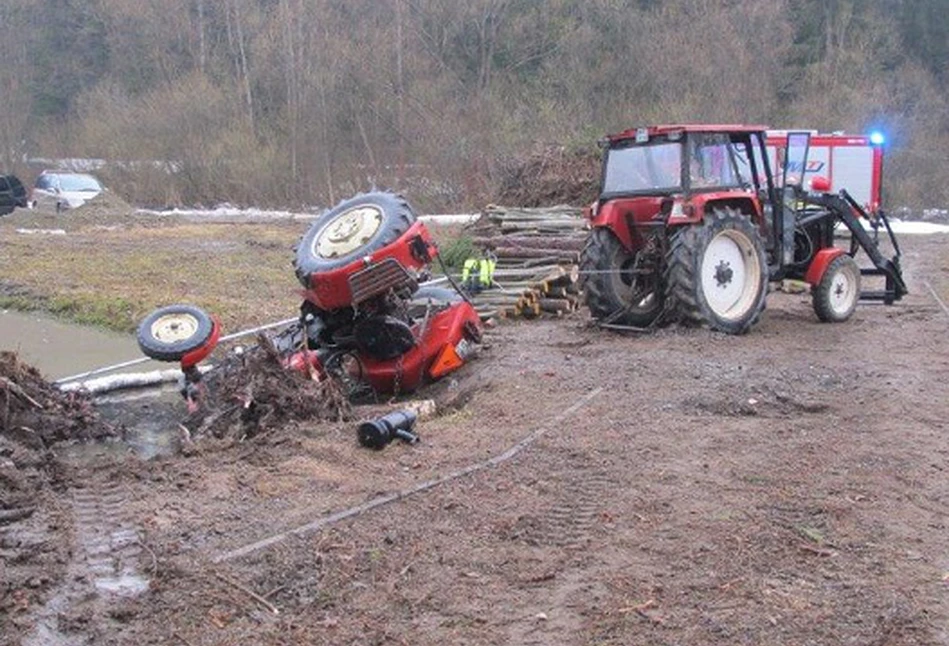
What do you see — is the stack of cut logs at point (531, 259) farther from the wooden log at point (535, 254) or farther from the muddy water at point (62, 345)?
the muddy water at point (62, 345)

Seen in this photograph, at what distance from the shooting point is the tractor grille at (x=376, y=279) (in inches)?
325

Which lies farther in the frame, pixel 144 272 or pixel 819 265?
pixel 144 272

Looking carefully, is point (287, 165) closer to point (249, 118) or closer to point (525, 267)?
point (249, 118)

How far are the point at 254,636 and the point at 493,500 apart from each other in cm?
171

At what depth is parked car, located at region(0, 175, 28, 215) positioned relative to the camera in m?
28.3

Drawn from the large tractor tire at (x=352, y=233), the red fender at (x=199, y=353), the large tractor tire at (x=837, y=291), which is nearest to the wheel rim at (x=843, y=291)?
the large tractor tire at (x=837, y=291)

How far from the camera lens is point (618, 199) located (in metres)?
11.2

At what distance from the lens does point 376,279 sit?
8.27 m

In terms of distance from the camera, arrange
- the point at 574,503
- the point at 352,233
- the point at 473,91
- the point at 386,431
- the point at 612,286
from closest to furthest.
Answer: the point at 574,503, the point at 386,431, the point at 352,233, the point at 612,286, the point at 473,91

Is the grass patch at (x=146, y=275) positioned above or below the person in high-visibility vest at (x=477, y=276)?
below

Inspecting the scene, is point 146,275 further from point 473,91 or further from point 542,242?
point 473,91

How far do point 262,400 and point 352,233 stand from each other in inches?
74.8

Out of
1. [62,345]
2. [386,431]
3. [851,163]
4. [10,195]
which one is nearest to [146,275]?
[62,345]

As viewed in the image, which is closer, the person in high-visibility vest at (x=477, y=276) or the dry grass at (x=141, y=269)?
the person in high-visibility vest at (x=477, y=276)
